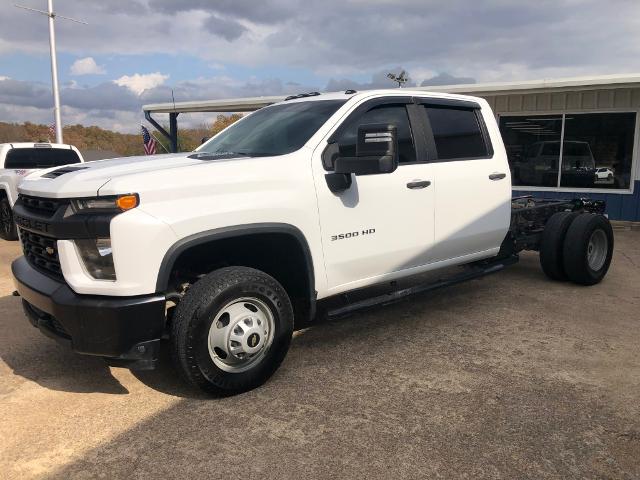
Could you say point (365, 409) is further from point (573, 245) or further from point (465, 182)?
point (573, 245)

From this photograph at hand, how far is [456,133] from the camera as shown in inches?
191

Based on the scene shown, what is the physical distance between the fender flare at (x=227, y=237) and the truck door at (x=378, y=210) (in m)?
0.16

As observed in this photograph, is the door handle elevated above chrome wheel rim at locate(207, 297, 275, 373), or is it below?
above

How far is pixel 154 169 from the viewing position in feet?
10.7

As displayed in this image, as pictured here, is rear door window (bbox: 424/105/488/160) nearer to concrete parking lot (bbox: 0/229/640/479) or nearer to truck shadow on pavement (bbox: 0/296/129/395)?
concrete parking lot (bbox: 0/229/640/479)

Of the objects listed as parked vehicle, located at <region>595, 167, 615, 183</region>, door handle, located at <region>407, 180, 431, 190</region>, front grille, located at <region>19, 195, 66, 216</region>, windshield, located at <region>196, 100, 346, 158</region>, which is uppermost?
windshield, located at <region>196, 100, 346, 158</region>

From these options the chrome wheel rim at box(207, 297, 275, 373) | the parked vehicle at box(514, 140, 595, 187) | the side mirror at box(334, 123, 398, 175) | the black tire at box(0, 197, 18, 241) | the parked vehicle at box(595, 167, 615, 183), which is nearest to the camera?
the chrome wheel rim at box(207, 297, 275, 373)

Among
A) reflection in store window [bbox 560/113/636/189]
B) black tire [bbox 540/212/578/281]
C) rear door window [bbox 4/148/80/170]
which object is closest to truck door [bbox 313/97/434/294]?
black tire [bbox 540/212/578/281]

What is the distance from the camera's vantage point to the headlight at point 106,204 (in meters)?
2.92

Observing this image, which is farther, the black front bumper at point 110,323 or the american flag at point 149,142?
the american flag at point 149,142

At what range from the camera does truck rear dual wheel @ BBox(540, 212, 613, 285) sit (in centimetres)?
601

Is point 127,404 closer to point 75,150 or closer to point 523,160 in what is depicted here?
point 75,150

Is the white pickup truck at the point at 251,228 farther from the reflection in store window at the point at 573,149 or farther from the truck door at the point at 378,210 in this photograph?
the reflection in store window at the point at 573,149

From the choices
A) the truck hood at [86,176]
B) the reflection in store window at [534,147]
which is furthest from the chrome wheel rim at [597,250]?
the reflection in store window at [534,147]
